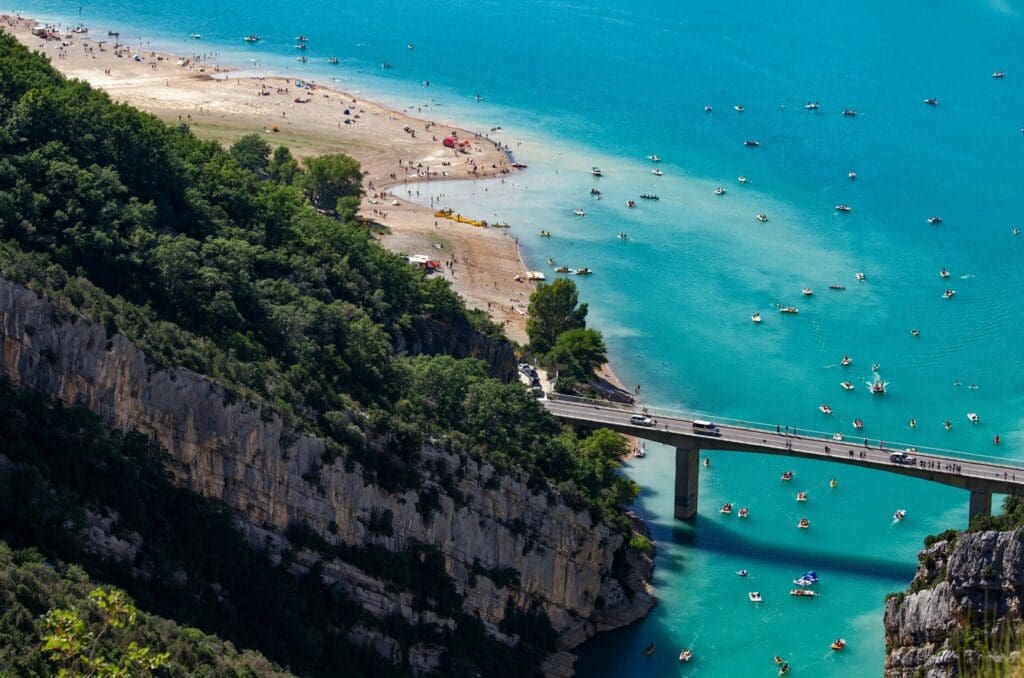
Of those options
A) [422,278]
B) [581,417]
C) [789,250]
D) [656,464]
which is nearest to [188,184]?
[422,278]

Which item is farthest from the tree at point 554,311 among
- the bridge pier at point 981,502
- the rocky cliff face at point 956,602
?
the rocky cliff face at point 956,602

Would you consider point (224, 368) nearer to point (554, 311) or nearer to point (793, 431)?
point (793, 431)

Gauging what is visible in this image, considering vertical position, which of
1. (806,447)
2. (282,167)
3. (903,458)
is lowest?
(903,458)

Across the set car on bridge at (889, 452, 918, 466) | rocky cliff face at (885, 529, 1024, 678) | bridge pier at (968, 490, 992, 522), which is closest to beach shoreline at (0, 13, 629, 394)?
car on bridge at (889, 452, 918, 466)

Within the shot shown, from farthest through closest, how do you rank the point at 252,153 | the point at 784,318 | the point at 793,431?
the point at 252,153 < the point at 784,318 < the point at 793,431

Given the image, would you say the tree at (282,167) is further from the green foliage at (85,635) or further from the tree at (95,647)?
the tree at (95,647)

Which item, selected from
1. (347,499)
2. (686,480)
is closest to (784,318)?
(686,480)

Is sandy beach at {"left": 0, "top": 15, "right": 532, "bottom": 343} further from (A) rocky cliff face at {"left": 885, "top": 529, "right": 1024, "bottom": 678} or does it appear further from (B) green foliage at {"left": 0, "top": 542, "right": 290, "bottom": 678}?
(B) green foliage at {"left": 0, "top": 542, "right": 290, "bottom": 678}
